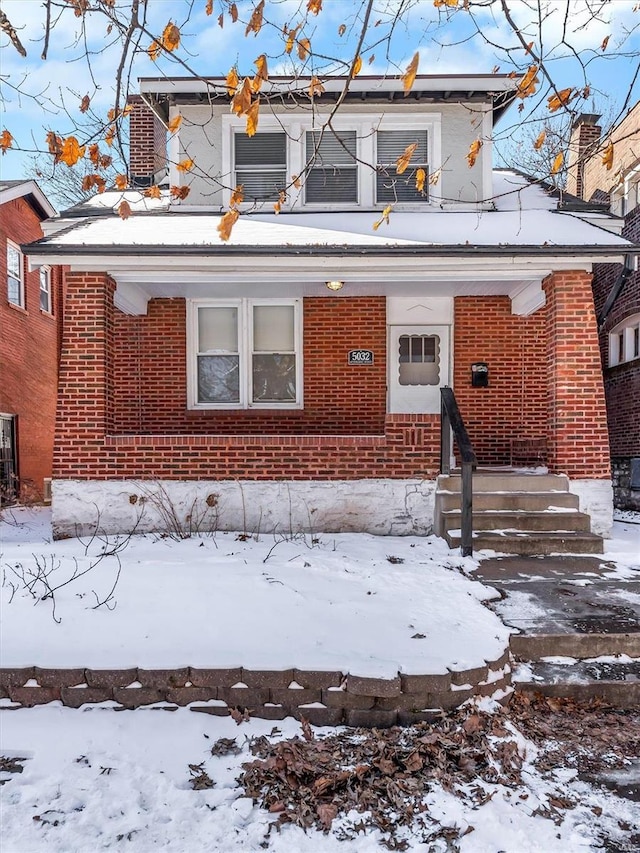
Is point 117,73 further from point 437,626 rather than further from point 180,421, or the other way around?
point 180,421

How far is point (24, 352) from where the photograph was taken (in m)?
12.0

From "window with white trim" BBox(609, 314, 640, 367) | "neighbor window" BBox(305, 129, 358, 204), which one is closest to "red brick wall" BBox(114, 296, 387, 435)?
"neighbor window" BBox(305, 129, 358, 204)

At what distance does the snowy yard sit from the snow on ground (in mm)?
17

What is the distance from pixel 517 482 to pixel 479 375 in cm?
223

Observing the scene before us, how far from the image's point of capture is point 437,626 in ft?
11.4

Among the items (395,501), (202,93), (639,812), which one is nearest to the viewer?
(639,812)

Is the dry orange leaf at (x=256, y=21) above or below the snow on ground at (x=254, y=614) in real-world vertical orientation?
above

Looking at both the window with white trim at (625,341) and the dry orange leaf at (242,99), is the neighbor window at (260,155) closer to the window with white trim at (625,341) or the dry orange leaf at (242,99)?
the dry orange leaf at (242,99)

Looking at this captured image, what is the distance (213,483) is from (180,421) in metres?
1.81

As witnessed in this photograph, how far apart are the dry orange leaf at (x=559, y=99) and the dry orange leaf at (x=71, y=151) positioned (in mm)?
3039

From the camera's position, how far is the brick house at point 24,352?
1127 cm

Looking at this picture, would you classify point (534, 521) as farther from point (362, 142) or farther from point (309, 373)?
point (362, 142)

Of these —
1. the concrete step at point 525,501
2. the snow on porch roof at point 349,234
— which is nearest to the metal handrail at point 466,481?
the concrete step at point 525,501

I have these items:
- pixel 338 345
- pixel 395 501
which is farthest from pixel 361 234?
pixel 395 501
